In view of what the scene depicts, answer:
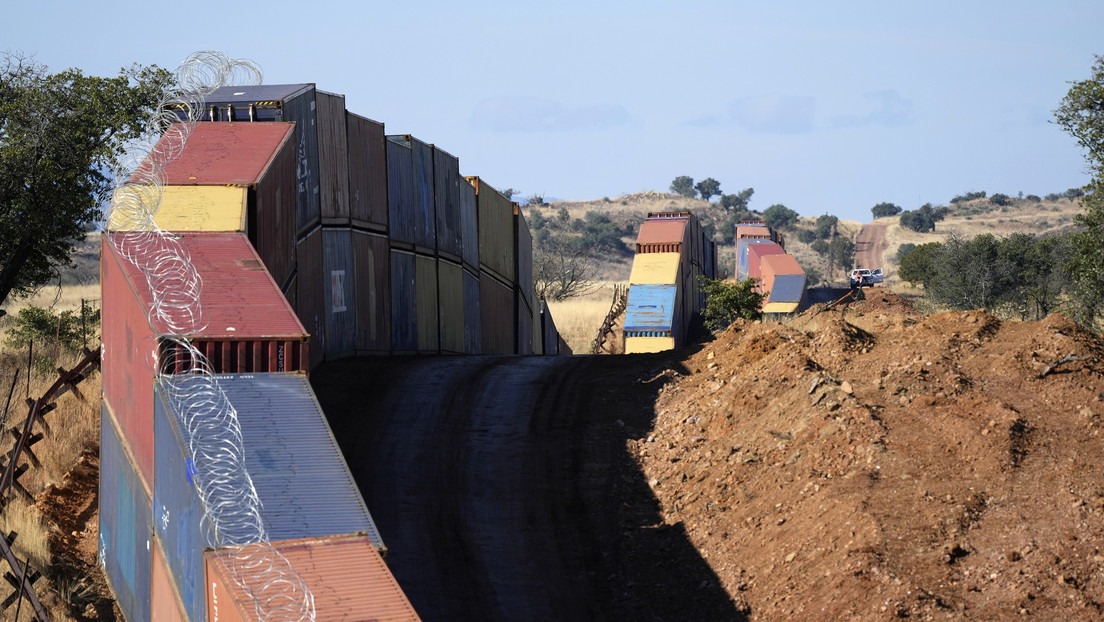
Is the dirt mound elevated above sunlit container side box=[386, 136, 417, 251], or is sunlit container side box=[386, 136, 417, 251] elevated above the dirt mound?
Answer: sunlit container side box=[386, 136, 417, 251]

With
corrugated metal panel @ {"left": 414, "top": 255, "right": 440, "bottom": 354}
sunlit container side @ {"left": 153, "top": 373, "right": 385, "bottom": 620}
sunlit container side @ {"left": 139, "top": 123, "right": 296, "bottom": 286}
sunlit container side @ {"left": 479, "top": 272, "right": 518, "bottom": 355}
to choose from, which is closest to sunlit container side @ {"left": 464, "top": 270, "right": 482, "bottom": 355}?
sunlit container side @ {"left": 479, "top": 272, "right": 518, "bottom": 355}

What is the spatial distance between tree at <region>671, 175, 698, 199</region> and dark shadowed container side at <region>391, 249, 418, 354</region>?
147m

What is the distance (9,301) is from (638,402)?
39.4m

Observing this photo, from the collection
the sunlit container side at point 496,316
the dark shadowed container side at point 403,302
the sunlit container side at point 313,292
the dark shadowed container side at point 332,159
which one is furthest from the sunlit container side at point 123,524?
the sunlit container side at point 496,316

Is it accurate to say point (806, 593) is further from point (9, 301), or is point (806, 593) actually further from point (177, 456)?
point (9, 301)

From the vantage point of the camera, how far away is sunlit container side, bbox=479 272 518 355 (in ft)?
144

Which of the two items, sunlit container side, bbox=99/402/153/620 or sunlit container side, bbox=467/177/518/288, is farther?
sunlit container side, bbox=467/177/518/288

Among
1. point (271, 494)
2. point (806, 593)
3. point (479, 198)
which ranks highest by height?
point (479, 198)

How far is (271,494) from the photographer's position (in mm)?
13438

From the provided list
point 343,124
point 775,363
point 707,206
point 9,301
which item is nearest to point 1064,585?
point 775,363

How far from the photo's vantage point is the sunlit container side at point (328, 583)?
461 inches

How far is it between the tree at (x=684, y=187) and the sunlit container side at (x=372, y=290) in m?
149

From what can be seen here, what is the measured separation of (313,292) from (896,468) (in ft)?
48.4

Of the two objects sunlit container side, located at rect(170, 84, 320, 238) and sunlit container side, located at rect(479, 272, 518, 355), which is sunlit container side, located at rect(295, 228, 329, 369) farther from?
sunlit container side, located at rect(479, 272, 518, 355)
